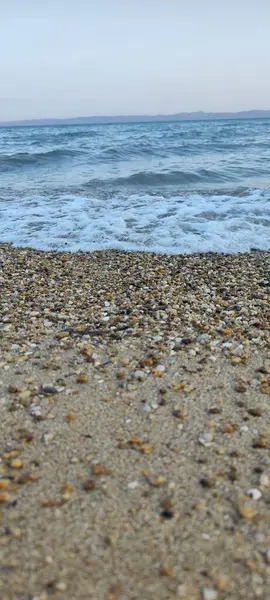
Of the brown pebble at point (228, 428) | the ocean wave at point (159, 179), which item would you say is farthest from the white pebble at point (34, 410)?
the ocean wave at point (159, 179)

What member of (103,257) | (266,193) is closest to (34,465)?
(103,257)

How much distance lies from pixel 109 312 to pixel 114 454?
214 centimetres

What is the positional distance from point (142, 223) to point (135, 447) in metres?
6.83

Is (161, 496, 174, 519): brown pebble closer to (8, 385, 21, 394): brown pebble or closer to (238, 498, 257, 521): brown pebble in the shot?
(238, 498, 257, 521): brown pebble

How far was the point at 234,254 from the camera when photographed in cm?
721

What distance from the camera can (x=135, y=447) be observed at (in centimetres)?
275

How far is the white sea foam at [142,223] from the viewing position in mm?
7859

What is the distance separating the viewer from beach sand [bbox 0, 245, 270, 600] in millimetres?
2020

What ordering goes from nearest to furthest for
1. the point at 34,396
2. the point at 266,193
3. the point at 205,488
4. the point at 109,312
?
1. the point at 205,488
2. the point at 34,396
3. the point at 109,312
4. the point at 266,193

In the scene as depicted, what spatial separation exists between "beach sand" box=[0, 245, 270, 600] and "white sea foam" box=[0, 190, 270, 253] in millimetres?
2795

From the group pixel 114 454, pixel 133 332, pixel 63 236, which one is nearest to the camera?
pixel 114 454

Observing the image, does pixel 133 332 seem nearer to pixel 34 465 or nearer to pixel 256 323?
pixel 256 323

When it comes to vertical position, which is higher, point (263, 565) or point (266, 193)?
point (266, 193)

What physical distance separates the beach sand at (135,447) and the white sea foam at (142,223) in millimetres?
2795
